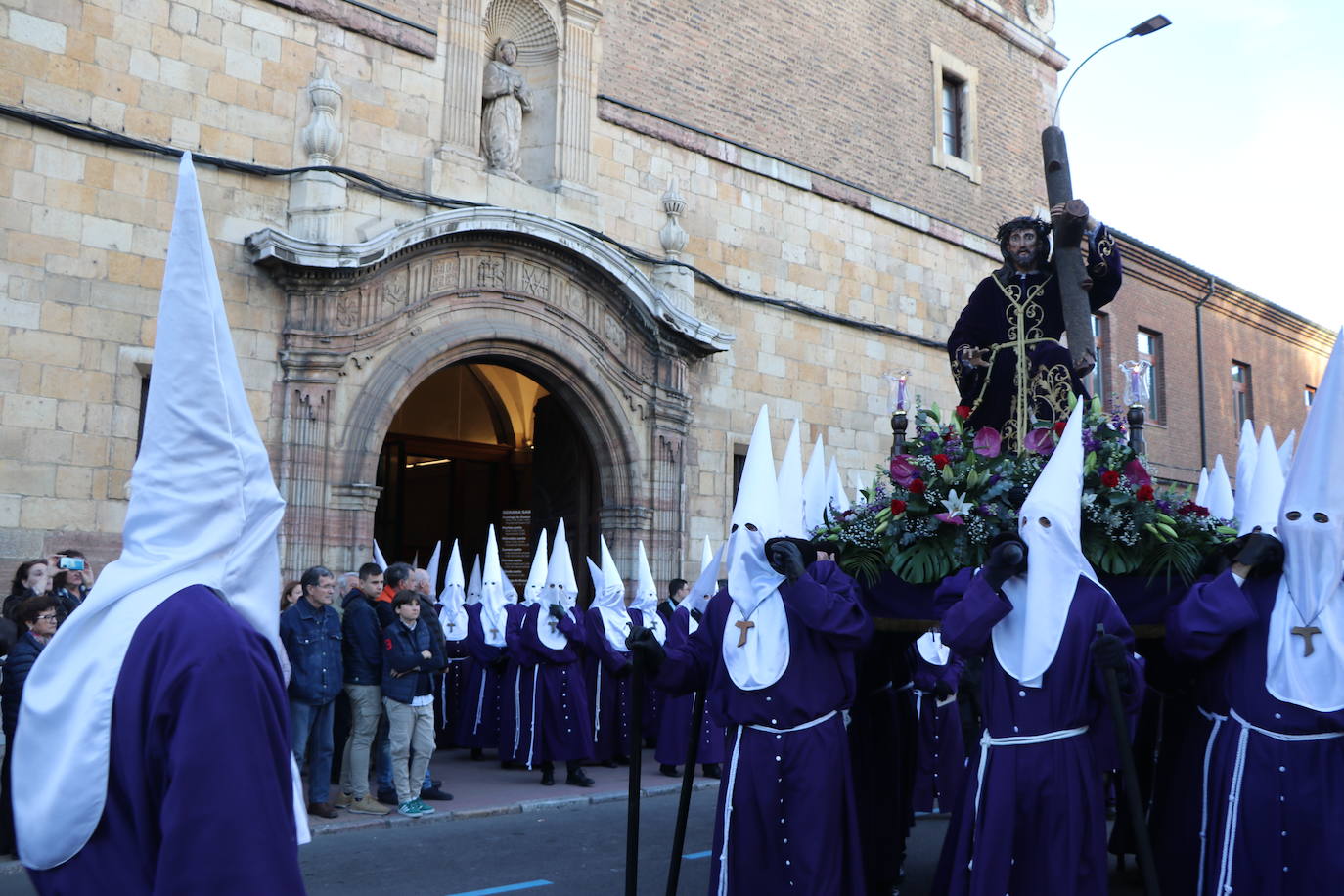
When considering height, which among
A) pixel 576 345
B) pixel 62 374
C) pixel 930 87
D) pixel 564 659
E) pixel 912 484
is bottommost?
pixel 564 659

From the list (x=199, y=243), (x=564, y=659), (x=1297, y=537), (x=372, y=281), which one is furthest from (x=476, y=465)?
(x=199, y=243)

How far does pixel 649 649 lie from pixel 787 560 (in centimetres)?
71

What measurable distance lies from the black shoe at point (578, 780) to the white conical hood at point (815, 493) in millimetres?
5119

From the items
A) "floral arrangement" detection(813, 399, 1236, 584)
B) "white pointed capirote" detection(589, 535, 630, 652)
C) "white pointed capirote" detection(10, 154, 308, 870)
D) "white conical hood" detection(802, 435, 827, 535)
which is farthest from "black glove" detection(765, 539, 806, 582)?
"white pointed capirote" detection(589, 535, 630, 652)

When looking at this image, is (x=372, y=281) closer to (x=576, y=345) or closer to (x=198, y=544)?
(x=576, y=345)

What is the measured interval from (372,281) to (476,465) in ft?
22.8

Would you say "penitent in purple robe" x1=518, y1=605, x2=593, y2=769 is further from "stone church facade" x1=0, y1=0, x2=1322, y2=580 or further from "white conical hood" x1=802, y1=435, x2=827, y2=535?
"white conical hood" x1=802, y1=435, x2=827, y2=535

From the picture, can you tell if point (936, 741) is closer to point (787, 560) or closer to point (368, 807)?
point (368, 807)

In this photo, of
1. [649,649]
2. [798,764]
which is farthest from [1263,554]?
[649,649]

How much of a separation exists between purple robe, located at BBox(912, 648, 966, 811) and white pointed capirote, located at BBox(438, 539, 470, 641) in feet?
16.2

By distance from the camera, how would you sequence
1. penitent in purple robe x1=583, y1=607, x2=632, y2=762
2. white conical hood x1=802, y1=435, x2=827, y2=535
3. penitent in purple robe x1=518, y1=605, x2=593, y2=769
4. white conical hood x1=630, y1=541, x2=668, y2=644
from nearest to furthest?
white conical hood x1=802, y1=435, x2=827, y2=535, penitent in purple robe x1=518, y1=605, x2=593, y2=769, penitent in purple robe x1=583, y1=607, x2=632, y2=762, white conical hood x1=630, y1=541, x2=668, y2=644

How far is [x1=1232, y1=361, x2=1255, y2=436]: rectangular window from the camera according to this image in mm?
26562

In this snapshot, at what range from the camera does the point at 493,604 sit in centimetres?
1230

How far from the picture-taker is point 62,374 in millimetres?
10633
